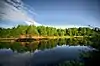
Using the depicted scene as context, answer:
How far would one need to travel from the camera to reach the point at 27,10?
152 inches

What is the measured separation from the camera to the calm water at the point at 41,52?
12.1 ft

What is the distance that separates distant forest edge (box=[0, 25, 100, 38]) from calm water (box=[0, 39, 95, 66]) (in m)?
0.13

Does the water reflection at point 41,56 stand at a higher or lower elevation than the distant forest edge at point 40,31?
lower

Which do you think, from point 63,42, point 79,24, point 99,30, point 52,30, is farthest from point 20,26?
point 99,30

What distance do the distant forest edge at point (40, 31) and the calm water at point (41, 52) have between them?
134mm

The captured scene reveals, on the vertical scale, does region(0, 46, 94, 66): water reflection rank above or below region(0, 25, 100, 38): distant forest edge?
below

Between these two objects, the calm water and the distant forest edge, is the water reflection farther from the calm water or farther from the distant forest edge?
the distant forest edge

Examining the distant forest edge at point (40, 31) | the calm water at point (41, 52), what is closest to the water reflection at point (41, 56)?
the calm water at point (41, 52)

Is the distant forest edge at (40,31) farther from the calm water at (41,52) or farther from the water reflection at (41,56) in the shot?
the water reflection at (41,56)

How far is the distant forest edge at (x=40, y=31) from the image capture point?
3.77 metres

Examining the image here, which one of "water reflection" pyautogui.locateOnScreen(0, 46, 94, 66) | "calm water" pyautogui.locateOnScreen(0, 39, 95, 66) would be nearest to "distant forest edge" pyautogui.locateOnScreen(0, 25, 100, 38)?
"calm water" pyautogui.locateOnScreen(0, 39, 95, 66)

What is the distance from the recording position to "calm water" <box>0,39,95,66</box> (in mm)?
3677

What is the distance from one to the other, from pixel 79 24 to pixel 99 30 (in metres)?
0.37

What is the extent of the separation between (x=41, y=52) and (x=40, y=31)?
1.22 feet
